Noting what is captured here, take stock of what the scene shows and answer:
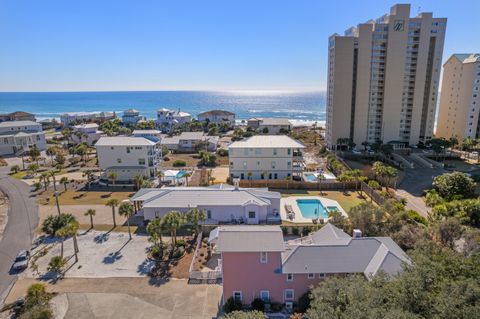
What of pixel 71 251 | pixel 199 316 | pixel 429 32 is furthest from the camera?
pixel 429 32

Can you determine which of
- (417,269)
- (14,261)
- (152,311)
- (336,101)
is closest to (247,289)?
(152,311)

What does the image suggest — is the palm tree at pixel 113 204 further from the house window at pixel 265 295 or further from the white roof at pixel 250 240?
the house window at pixel 265 295

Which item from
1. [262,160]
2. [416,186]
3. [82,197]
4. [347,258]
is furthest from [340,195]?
[82,197]

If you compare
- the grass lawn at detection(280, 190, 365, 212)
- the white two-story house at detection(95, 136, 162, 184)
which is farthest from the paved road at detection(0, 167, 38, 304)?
the grass lawn at detection(280, 190, 365, 212)

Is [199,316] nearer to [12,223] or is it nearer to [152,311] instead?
[152,311]

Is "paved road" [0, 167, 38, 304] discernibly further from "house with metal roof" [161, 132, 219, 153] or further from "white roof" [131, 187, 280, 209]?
"house with metal roof" [161, 132, 219, 153]

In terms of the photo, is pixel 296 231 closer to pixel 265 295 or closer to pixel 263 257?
pixel 265 295
